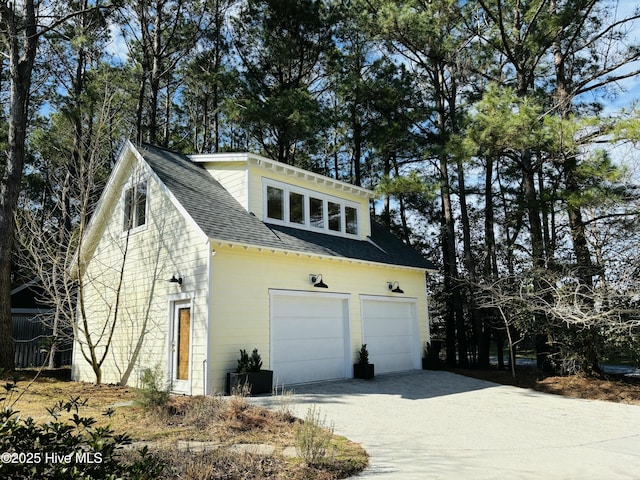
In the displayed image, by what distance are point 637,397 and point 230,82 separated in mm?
17364

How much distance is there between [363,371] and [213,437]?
683 centimetres

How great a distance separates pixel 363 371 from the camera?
12.4 metres

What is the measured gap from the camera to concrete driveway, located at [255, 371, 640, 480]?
522 cm

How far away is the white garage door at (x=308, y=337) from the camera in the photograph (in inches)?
433

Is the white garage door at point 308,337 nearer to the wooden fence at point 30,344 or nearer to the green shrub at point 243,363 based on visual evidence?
the green shrub at point 243,363

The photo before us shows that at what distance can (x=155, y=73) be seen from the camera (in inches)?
767

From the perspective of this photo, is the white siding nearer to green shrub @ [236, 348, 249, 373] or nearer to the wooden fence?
green shrub @ [236, 348, 249, 373]

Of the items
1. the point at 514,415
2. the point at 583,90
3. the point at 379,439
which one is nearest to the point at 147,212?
the point at 379,439

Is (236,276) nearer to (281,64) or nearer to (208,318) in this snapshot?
(208,318)

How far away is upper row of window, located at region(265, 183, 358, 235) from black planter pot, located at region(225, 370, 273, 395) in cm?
443

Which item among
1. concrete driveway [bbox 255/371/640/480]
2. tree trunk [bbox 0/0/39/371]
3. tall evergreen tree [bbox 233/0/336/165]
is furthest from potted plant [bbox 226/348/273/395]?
tall evergreen tree [bbox 233/0/336/165]

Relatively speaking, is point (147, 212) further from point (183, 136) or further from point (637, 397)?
point (183, 136)

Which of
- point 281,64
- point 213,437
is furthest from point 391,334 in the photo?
point 281,64

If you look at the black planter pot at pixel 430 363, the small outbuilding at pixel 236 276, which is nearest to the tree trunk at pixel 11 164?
the small outbuilding at pixel 236 276
